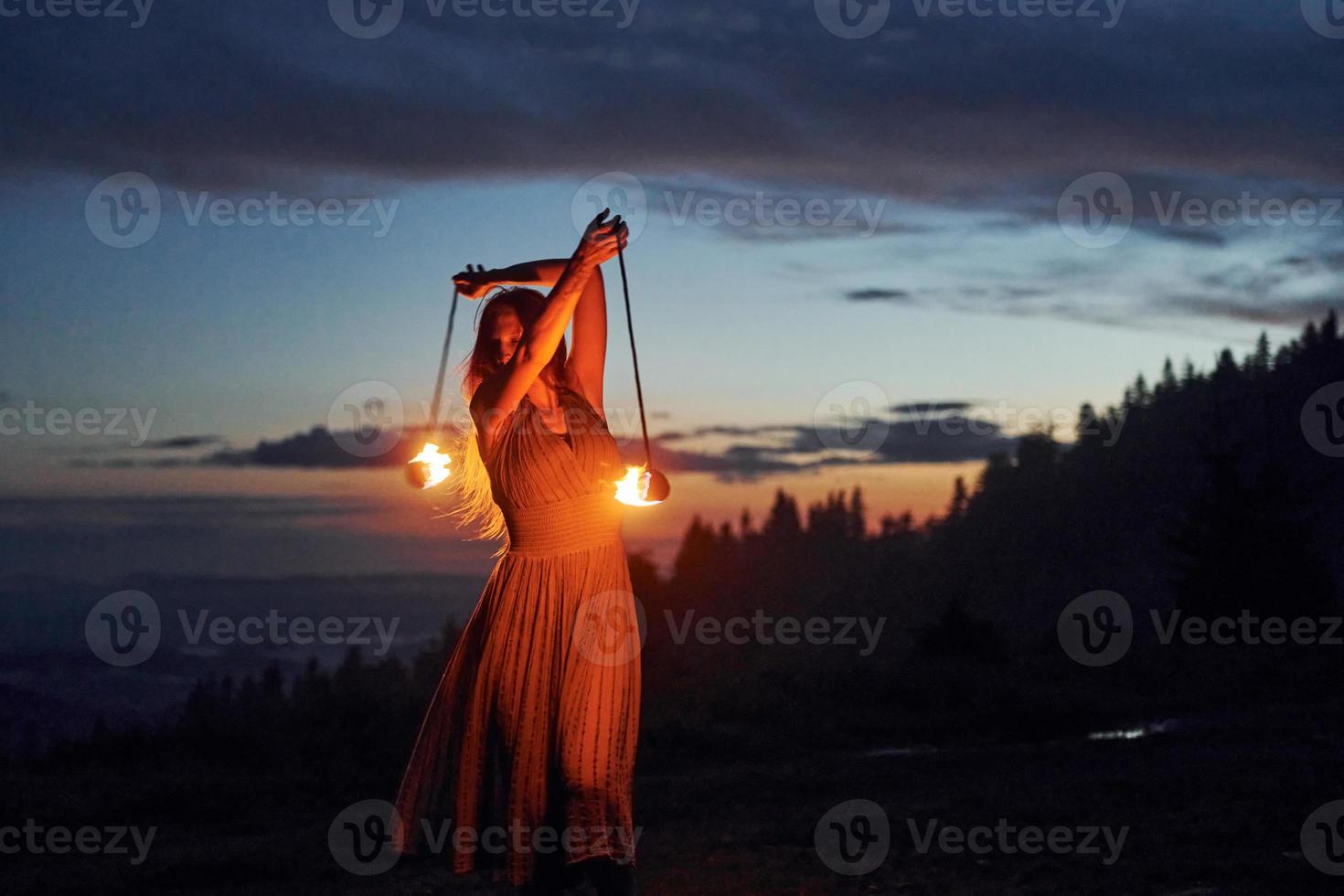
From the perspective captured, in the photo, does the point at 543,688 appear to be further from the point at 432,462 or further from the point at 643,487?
the point at 432,462

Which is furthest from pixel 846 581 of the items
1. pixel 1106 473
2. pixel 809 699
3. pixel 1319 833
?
pixel 1319 833

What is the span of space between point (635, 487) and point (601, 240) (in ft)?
3.13

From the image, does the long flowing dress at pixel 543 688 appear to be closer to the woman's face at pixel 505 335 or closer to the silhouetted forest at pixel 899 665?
the woman's face at pixel 505 335

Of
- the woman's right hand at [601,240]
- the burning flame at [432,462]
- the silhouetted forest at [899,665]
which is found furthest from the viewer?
the silhouetted forest at [899,665]

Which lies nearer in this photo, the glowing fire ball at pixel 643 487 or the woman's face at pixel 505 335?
the glowing fire ball at pixel 643 487

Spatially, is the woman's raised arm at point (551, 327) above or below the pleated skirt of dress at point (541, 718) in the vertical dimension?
above

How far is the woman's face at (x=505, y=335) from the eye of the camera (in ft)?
19.0

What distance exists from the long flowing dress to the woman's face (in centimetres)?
24

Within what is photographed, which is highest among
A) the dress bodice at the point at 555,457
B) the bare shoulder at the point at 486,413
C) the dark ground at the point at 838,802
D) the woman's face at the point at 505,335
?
the woman's face at the point at 505,335

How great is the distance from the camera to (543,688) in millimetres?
Result: 5609

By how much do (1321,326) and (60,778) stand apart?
10179 cm

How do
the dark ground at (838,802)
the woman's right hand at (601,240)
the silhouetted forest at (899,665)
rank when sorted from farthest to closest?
the silhouetted forest at (899,665)
the dark ground at (838,802)
the woman's right hand at (601,240)

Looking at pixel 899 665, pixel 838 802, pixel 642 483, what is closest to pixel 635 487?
pixel 642 483

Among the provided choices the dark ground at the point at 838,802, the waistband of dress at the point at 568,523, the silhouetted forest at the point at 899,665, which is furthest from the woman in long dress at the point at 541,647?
the silhouetted forest at the point at 899,665
